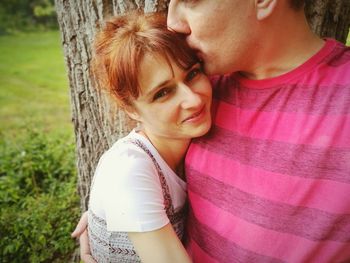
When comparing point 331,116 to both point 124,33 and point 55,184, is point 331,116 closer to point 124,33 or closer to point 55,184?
point 124,33

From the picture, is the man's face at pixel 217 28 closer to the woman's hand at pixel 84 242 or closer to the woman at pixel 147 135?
the woman at pixel 147 135

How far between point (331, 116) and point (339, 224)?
429mm

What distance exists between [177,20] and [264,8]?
415mm

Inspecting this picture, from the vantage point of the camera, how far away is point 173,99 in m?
1.68

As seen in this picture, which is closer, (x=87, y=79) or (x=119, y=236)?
(x=119, y=236)

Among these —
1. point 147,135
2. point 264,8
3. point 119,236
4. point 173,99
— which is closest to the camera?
point 264,8

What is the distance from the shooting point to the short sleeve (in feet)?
4.97

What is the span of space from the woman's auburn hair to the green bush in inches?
79.1

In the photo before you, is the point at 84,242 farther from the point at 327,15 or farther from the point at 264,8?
the point at 327,15

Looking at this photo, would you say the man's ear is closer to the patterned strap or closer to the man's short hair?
the man's short hair

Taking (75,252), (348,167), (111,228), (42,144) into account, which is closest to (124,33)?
(111,228)

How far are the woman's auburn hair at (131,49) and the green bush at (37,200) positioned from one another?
201cm

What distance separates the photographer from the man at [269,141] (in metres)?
1.40

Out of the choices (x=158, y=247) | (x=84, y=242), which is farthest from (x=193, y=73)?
(x=84, y=242)
